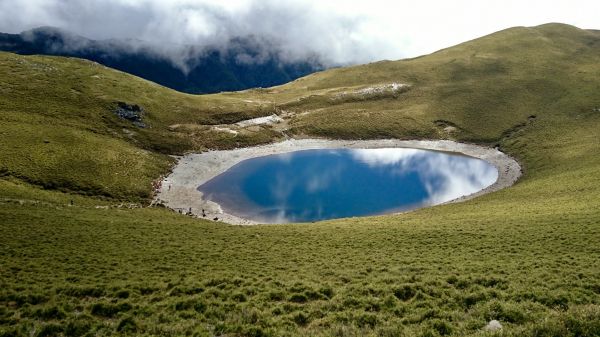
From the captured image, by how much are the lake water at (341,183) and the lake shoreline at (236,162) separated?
8.15ft

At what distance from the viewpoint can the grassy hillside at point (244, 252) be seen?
19672mm

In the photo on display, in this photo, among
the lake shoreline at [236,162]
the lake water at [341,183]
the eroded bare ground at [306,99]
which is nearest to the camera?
the lake shoreline at [236,162]

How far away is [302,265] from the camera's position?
105 feet

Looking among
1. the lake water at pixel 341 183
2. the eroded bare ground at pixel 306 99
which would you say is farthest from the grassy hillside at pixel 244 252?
the lake water at pixel 341 183

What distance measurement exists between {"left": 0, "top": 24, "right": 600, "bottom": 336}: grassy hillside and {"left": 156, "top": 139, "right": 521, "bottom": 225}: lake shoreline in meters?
4.58

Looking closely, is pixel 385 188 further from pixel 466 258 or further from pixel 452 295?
pixel 452 295

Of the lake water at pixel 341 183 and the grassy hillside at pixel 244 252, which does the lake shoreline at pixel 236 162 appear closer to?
the lake water at pixel 341 183

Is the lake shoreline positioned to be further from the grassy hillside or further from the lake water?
the grassy hillside

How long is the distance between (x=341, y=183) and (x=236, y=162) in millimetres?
28026

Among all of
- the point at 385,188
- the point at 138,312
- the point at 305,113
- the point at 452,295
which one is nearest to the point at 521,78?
the point at 305,113

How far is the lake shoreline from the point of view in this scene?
7344 cm

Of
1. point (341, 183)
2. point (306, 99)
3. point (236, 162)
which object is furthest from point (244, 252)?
point (306, 99)

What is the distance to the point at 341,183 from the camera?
303ft

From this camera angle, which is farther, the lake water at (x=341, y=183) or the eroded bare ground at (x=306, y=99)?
the eroded bare ground at (x=306, y=99)
